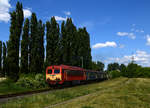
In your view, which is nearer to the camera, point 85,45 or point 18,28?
point 18,28

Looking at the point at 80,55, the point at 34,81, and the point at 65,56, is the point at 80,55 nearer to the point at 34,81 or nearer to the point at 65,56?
the point at 65,56

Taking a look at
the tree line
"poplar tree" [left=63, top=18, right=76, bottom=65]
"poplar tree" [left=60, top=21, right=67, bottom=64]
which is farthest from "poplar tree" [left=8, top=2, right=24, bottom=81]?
"poplar tree" [left=63, top=18, right=76, bottom=65]

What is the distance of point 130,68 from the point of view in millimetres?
70875

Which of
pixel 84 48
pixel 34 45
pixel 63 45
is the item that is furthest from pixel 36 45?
pixel 84 48

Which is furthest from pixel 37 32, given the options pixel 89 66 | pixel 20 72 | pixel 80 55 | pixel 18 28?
pixel 89 66

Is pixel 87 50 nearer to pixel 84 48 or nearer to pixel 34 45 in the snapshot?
pixel 84 48

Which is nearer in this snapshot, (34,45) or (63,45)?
(34,45)

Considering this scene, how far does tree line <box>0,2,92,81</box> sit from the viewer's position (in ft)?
92.3

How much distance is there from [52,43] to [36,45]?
191 inches

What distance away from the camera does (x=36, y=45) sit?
33.3 m

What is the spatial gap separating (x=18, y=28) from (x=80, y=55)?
2355cm

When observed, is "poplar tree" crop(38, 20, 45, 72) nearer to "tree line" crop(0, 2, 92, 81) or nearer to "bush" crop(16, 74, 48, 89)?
"tree line" crop(0, 2, 92, 81)

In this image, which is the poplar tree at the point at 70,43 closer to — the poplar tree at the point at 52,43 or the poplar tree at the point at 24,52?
the poplar tree at the point at 52,43

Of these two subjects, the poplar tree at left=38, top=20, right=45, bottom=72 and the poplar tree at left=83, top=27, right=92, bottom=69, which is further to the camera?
the poplar tree at left=83, top=27, right=92, bottom=69
